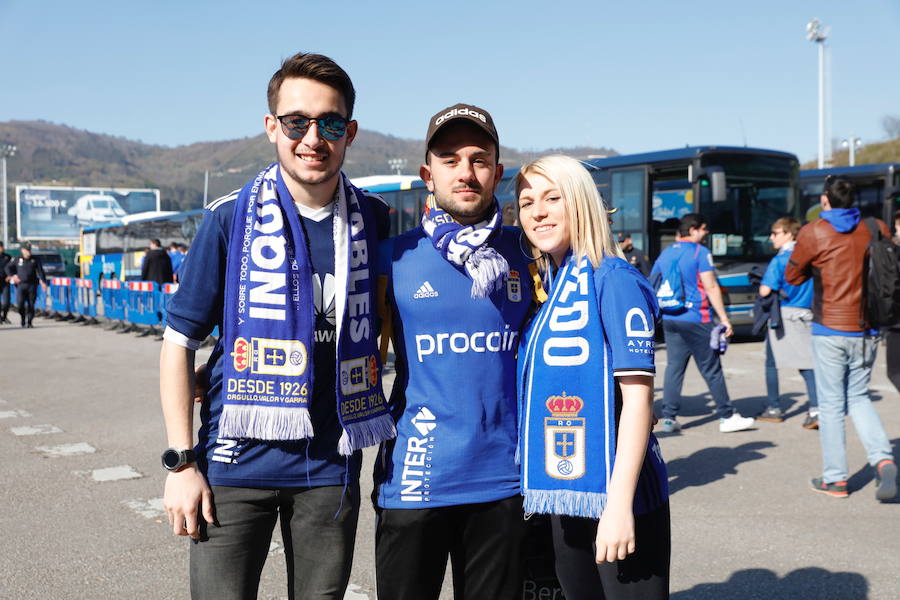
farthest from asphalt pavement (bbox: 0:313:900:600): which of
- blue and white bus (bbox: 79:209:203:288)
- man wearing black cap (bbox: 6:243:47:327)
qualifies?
blue and white bus (bbox: 79:209:203:288)

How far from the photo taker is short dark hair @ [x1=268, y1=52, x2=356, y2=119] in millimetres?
2242

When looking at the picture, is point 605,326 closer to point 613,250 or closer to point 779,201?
point 613,250

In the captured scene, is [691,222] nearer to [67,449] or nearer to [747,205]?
[67,449]

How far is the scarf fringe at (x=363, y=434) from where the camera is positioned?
222 cm

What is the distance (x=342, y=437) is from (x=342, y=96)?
95cm

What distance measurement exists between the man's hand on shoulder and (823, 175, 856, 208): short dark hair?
462 centimetres

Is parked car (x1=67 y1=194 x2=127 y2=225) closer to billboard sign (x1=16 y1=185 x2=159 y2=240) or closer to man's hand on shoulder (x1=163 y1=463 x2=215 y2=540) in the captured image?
billboard sign (x1=16 y1=185 x2=159 y2=240)

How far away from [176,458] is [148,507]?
134 inches

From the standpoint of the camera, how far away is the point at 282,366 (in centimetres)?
219

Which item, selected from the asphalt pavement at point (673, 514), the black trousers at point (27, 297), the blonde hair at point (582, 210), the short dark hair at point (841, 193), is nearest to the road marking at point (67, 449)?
the asphalt pavement at point (673, 514)

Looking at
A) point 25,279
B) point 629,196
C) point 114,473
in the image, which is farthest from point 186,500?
point 25,279

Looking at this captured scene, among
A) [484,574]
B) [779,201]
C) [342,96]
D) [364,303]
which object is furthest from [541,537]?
[779,201]

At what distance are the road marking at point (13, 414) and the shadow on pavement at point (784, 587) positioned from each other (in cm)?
710

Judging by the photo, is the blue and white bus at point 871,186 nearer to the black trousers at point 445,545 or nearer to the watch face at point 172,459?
the black trousers at point 445,545
